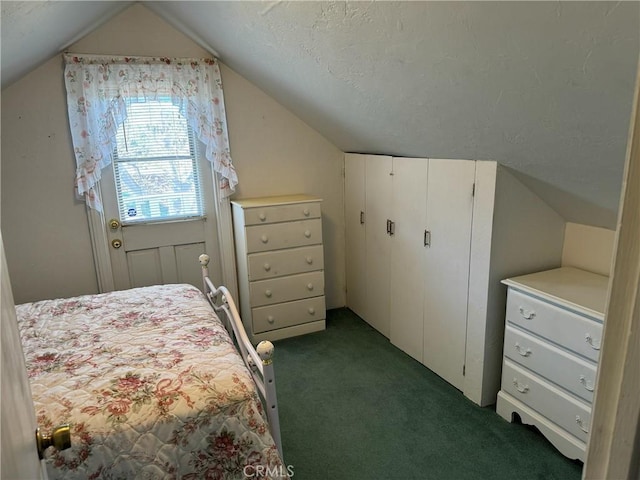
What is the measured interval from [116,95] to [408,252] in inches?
87.6

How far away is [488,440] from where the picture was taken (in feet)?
7.29

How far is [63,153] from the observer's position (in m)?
2.93

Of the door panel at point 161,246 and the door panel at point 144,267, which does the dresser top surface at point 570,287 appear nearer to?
the door panel at point 161,246

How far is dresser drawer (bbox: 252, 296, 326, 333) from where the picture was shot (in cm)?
333

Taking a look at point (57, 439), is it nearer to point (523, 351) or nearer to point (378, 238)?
point (523, 351)

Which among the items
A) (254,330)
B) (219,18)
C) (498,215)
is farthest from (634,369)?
(254,330)

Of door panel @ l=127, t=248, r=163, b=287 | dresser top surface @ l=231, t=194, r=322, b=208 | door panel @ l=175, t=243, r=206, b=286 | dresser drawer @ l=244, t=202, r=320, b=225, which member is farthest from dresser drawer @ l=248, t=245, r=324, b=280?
door panel @ l=127, t=248, r=163, b=287

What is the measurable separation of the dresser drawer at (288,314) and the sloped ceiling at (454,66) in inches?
53.4

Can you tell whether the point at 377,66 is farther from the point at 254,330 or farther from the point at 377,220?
the point at 254,330

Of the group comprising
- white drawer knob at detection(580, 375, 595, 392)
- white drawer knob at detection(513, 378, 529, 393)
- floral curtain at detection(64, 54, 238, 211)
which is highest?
floral curtain at detection(64, 54, 238, 211)

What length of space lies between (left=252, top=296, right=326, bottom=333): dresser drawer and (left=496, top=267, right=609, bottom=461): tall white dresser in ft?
4.98

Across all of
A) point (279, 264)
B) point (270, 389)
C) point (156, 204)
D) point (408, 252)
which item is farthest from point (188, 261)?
point (270, 389)

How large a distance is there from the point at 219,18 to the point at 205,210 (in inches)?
56.0

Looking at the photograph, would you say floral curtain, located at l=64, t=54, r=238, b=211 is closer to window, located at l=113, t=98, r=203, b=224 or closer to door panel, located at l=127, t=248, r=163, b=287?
window, located at l=113, t=98, r=203, b=224
